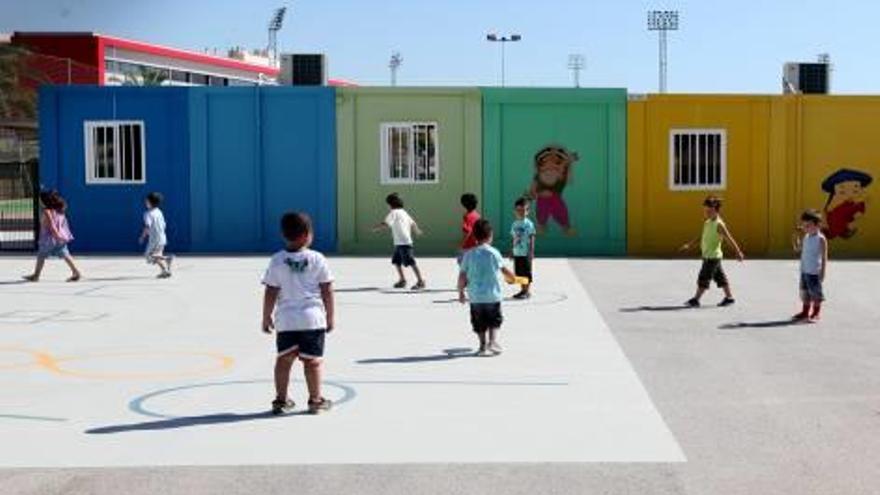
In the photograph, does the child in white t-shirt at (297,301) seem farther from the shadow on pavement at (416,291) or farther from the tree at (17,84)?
the tree at (17,84)

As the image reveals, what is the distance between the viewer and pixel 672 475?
6.97 m

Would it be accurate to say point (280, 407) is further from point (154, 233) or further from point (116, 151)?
point (116, 151)

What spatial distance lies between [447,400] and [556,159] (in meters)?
15.9

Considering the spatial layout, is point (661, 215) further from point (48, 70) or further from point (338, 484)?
point (48, 70)

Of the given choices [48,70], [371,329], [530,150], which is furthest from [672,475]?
[48,70]

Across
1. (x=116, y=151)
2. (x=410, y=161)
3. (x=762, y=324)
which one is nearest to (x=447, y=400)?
(x=762, y=324)

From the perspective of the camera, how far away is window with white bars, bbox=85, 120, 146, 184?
2497cm

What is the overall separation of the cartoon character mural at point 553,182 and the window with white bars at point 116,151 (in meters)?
7.90

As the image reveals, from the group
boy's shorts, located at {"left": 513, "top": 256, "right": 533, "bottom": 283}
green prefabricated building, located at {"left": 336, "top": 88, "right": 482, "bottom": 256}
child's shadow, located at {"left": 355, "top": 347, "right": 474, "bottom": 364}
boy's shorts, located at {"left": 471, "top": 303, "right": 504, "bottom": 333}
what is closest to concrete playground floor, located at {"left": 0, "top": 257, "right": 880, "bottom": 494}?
child's shadow, located at {"left": 355, "top": 347, "right": 474, "bottom": 364}

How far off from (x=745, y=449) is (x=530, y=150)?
17356mm

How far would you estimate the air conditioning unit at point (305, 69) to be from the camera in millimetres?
26547

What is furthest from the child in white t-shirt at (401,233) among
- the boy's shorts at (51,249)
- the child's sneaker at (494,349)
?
the child's sneaker at (494,349)

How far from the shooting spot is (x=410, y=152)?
2500 cm

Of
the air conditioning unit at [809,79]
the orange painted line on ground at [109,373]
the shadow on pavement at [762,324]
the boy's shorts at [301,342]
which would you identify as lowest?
the shadow on pavement at [762,324]
